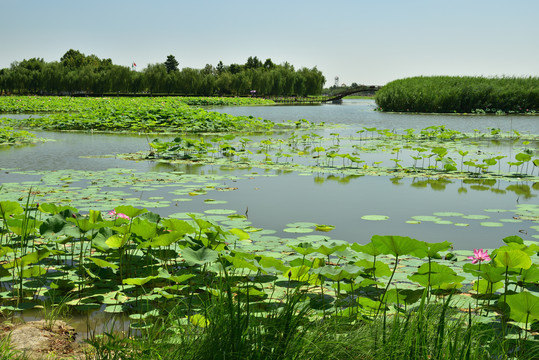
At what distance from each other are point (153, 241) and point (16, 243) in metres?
1.33

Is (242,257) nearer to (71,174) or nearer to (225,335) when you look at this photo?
(225,335)

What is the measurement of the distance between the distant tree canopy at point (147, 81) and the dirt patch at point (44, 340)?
47.7 metres

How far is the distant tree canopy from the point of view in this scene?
155ft

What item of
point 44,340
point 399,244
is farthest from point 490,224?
point 44,340

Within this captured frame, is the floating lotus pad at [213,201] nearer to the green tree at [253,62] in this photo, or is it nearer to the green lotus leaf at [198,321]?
the green lotus leaf at [198,321]

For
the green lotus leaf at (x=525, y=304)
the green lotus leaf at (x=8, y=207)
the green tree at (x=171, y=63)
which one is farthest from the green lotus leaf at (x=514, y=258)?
the green tree at (x=171, y=63)

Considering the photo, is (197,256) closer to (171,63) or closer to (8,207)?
(8,207)

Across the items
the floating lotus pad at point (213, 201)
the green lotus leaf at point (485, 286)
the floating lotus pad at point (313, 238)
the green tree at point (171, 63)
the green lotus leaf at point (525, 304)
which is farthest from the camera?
the green tree at point (171, 63)

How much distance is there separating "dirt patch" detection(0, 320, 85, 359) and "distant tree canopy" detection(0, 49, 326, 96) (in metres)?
47.7

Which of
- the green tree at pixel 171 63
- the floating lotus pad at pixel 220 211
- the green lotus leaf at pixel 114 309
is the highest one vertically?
the green tree at pixel 171 63

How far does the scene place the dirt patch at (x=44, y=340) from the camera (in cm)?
200

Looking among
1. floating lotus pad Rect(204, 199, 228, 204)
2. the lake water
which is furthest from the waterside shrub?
floating lotus pad Rect(204, 199, 228, 204)

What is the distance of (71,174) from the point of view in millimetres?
6832

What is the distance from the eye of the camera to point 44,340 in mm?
2133
